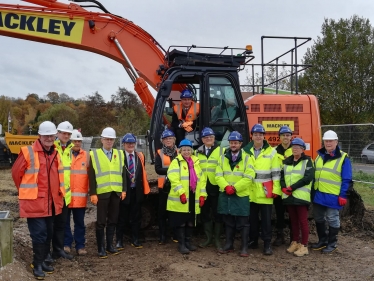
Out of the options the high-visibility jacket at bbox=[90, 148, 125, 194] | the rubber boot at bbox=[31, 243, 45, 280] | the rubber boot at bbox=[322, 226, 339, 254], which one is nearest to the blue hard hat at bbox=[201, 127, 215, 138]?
the high-visibility jacket at bbox=[90, 148, 125, 194]

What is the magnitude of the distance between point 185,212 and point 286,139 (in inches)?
77.4

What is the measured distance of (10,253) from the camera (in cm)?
503

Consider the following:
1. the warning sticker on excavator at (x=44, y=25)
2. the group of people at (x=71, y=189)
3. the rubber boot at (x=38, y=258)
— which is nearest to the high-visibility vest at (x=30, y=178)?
the group of people at (x=71, y=189)

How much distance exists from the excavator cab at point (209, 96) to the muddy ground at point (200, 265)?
1662mm

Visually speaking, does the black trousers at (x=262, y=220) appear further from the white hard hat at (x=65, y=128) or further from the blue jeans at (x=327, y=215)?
the white hard hat at (x=65, y=128)

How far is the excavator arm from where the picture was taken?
24.5 feet

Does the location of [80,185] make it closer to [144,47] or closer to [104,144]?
[104,144]

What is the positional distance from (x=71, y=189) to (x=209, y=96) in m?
2.52

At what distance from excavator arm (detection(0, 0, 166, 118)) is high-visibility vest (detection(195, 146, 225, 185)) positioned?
1849 millimetres

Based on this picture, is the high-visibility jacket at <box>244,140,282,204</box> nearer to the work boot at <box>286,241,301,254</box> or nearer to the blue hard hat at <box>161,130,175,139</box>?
the work boot at <box>286,241,301,254</box>

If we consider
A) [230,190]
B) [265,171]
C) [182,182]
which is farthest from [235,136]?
[182,182]

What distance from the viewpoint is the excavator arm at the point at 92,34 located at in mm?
7457

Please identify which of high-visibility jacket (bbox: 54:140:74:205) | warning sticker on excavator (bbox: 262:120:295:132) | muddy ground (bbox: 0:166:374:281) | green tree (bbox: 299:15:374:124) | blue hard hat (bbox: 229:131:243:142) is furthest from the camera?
green tree (bbox: 299:15:374:124)

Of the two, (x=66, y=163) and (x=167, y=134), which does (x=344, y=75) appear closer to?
(x=167, y=134)
